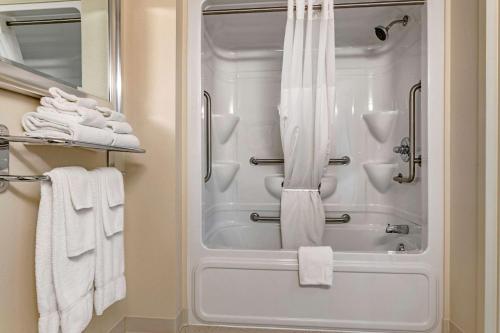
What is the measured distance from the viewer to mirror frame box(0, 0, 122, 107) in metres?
0.90

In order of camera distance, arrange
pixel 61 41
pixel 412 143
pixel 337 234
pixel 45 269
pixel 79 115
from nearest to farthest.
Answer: pixel 45 269 → pixel 79 115 → pixel 61 41 → pixel 412 143 → pixel 337 234

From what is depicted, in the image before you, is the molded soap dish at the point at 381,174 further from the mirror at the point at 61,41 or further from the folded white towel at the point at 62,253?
the folded white towel at the point at 62,253

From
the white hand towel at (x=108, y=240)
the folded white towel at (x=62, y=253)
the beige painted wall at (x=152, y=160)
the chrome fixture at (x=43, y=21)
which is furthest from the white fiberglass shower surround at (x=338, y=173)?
the folded white towel at (x=62, y=253)

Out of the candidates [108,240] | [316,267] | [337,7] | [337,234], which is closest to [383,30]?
[337,7]

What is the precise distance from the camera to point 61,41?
1164 mm

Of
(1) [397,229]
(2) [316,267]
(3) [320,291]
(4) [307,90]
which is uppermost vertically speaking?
(4) [307,90]

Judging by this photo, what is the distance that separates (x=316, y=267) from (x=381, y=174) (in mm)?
912

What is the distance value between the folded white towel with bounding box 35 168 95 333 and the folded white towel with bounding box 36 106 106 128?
6.1 inches

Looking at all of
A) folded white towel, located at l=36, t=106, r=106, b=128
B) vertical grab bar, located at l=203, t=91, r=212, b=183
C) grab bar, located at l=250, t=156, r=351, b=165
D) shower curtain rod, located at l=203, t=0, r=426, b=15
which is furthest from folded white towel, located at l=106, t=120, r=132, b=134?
grab bar, located at l=250, t=156, r=351, b=165

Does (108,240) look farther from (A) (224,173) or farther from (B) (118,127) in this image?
(A) (224,173)

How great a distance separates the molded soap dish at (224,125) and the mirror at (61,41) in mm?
729

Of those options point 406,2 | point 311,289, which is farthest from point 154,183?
point 406,2

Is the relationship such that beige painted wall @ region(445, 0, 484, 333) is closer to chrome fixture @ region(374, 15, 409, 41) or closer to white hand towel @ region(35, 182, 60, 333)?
chrome fixture @ region(374, 15, 409, 41)

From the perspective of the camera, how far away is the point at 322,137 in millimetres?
1583
